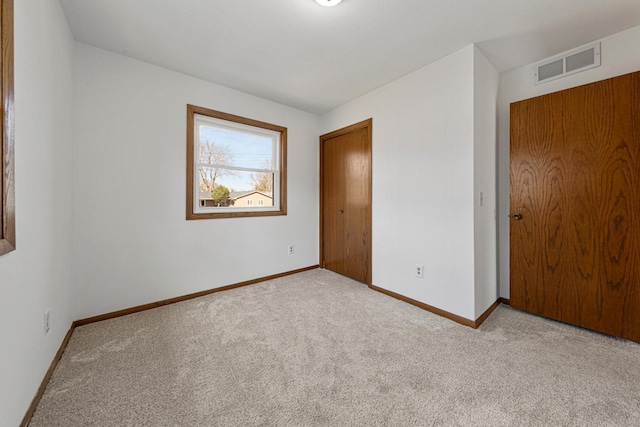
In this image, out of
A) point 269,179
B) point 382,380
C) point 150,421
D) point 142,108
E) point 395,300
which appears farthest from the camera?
point 269,179

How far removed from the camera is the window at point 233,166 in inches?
108

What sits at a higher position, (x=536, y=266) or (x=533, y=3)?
(x=533, y=3)

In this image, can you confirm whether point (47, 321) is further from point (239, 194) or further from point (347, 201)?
point (347, 201)

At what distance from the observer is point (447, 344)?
71.5 inches

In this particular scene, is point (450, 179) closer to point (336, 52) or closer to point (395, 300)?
point (395, 300)

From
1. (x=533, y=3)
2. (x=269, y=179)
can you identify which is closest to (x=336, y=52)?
(x=533, y=3)

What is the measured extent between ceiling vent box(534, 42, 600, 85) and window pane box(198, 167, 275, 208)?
10.1 ft

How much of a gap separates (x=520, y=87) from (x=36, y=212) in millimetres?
3887

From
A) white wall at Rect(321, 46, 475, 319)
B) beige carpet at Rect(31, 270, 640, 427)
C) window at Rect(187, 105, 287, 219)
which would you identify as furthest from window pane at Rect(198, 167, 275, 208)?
white wall at Rect(321, 46, 475, 319)

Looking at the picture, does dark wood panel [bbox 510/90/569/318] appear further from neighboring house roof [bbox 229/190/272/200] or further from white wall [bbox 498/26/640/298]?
neighboring house roof [bbox 229/190/272/200]

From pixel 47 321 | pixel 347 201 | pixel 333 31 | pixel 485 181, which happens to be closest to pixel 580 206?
pixel 485 181

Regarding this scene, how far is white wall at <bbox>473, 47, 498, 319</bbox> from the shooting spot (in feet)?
6.98

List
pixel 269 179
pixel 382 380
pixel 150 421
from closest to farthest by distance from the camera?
pixel 150 421 → pixel 382 380 → pixel 269 179

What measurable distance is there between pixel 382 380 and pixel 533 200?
2086mm
